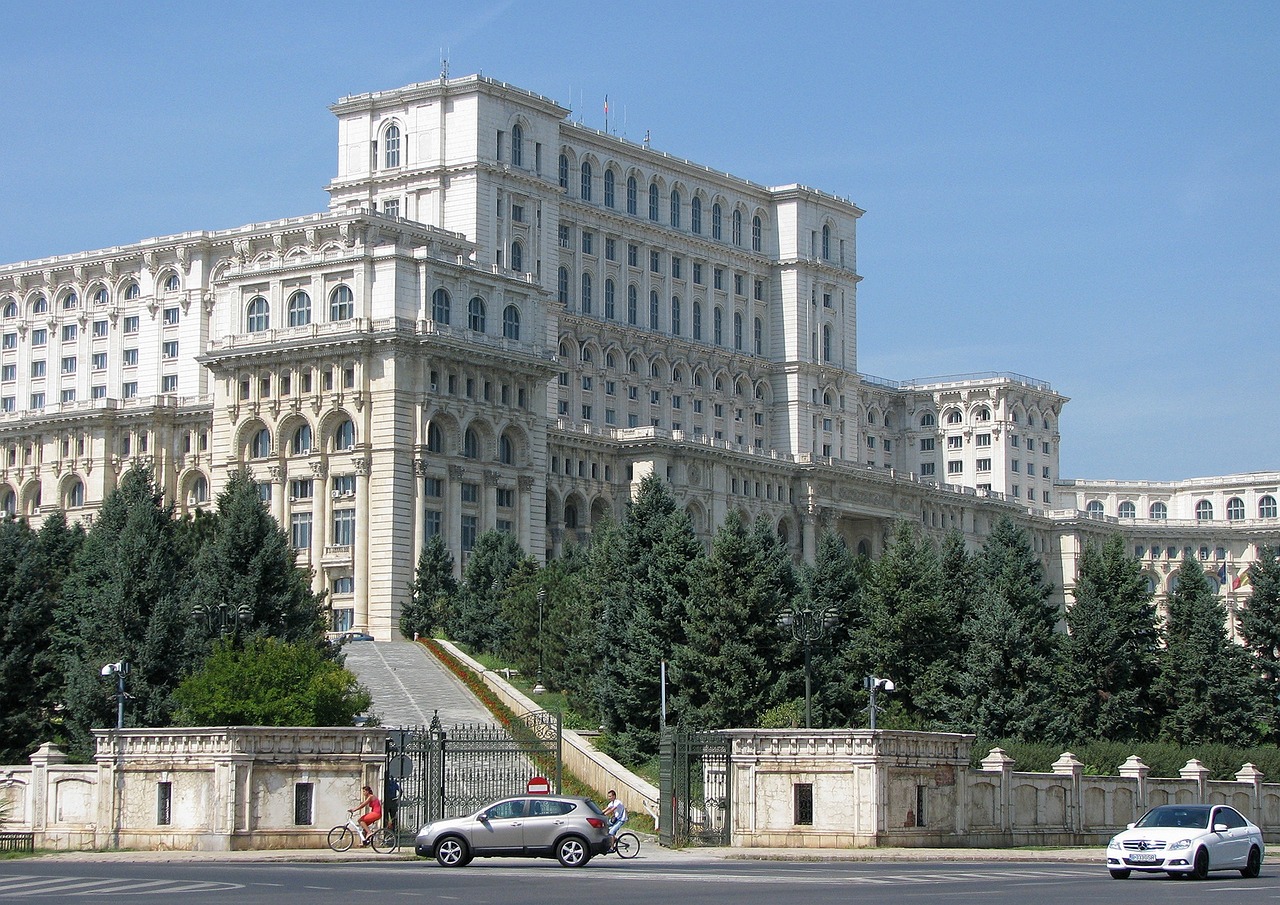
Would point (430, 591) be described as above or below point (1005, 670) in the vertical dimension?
above

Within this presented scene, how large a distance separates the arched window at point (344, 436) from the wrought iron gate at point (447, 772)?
49636 millimetres

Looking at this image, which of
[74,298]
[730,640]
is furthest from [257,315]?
[730,640]

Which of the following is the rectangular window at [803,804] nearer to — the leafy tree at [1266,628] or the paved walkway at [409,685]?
the paved walkway at [409,685]

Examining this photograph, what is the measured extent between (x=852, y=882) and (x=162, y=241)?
104 metres

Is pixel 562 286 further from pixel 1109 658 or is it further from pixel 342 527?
pixel 1109 658

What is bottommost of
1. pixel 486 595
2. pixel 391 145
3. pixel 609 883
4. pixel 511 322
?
pixel 609 883

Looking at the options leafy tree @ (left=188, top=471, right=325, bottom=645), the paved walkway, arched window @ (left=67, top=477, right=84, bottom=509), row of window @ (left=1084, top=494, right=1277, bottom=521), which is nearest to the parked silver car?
the paved walkway

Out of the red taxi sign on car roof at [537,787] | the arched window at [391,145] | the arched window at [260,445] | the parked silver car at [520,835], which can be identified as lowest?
the parked silver car at [520,835]

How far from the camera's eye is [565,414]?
13538 cm

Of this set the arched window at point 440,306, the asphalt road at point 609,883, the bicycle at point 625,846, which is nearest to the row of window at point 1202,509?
the arched window at point 440,306

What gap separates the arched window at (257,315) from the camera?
114812mm

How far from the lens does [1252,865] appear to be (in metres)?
40.8

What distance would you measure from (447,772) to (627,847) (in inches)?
339

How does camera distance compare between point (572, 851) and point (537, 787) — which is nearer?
point (572, 851)
